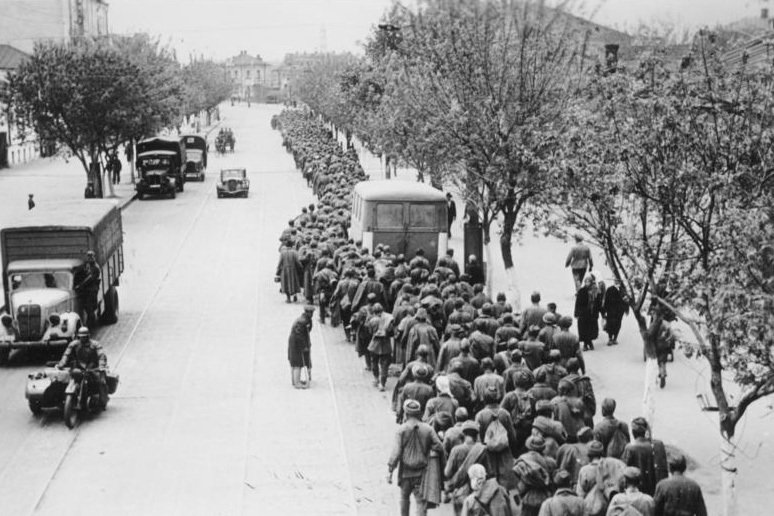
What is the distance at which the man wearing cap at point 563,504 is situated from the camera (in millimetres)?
Answer: 10281

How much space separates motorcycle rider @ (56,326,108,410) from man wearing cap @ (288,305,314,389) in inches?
120

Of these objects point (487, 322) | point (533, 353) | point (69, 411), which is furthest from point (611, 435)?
point (69, 411)

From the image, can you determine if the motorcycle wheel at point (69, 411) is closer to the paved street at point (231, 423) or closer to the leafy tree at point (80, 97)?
the paved street at point (231, 423)

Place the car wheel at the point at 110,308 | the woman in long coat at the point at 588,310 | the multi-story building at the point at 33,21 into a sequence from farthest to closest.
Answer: the multi-story building at the point at 33,21 < the car wheel at the point at 110,308 < the woman in long coat at the point at 588,310

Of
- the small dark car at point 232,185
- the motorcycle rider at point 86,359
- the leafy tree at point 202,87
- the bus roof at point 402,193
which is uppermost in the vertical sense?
the leafy tree at point 202,87

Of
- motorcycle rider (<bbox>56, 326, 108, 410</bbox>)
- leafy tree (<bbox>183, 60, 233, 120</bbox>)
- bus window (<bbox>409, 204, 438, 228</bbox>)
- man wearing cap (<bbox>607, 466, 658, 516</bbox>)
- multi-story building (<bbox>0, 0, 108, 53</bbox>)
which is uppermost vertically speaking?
multi-story building (<bbox>0, 0, 108, 53</bbox>)

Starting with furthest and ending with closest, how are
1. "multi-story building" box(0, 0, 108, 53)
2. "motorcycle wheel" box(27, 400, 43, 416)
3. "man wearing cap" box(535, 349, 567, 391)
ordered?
"multi-story building" box(0, 0, 108, 53), "motorcycle wheel" box(27, 400, 43, 416), "man wearing cap" box(535, 349, 567, 391)

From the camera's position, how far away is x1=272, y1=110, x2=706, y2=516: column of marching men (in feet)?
35.9

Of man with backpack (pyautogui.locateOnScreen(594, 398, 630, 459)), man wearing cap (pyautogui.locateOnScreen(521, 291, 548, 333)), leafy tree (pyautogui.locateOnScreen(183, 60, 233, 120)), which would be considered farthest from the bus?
leafy tree (pyautogui.locateOnScreen(183, 60, 233, 120))

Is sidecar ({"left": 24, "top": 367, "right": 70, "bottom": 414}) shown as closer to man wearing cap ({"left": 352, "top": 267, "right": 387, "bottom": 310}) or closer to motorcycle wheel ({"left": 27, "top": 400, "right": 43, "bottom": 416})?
motorcycle wheel ({"left": 27, "top": 400, "right": 43, "bottom": 416})

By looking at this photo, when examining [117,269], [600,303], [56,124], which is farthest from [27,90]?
[600,303]

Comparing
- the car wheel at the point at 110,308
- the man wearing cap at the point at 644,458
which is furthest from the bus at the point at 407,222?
the man wearing cap at the point at 644,458

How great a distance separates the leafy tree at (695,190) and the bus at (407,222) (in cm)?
1146

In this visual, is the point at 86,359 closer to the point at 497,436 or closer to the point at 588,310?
the point at 497,436
